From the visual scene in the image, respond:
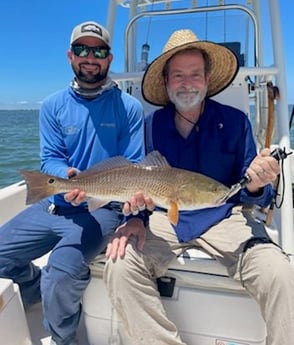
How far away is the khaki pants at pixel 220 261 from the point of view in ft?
5.74

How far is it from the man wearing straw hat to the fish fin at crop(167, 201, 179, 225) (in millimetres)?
103

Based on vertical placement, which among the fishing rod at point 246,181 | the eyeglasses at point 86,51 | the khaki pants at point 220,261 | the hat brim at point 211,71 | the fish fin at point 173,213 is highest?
the eyeglasses at point 86,51

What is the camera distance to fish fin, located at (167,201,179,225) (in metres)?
1.91

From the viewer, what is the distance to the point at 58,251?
2.03 meters

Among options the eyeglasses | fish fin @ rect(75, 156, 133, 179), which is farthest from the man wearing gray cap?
fish fin @ rect(75, 156, 133, 179)

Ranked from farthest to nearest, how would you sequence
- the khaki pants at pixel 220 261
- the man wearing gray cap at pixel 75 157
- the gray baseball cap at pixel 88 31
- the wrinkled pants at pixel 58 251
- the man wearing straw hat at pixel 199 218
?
the gray baseball cap at pixel 88 31, the man wearing gray cap at pixel 75 157, the wrinkled pants at pixel 58 251, the man wearing straw hat at pixel 199 218, the khaki pants at pixel 220 261

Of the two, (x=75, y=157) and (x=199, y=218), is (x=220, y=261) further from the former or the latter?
(x=75, y=157)

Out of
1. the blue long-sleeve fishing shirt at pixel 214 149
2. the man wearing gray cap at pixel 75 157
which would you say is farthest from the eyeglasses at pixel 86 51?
the blue long-sleeve fishing shirt at pixel 214 149

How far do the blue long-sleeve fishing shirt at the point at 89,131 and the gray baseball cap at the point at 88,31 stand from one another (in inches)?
13.0

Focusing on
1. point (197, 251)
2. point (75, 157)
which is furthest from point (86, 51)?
point (197, 251)

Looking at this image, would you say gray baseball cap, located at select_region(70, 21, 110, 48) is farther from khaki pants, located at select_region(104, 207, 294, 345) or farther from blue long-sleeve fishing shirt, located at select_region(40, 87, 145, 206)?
khaki pants, located at select_region(104, 207, 294, 345)

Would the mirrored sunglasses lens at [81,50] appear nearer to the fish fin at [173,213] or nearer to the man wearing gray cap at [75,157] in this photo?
the man wearing gray cap at [75,157]

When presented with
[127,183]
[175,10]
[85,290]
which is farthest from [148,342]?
[175,10]

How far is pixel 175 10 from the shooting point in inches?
143
